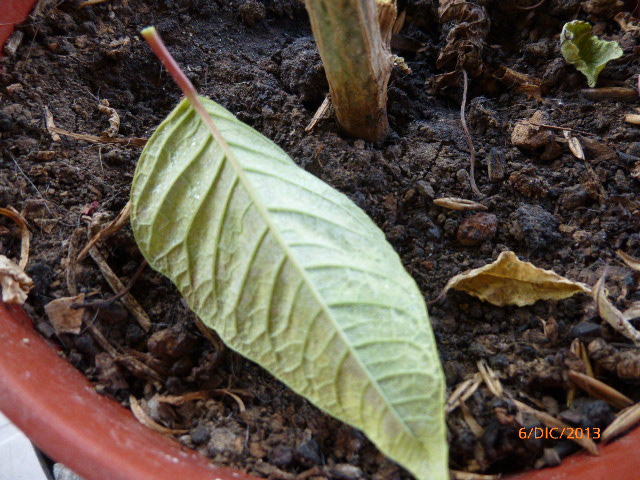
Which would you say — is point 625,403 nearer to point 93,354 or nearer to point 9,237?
point 93,354

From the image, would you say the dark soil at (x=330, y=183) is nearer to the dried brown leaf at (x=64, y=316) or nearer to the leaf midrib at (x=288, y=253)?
the dried brown leaf at (x=64, y=316)

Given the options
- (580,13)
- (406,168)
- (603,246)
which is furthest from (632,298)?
(580,13)

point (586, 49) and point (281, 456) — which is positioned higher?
point (586, 49)

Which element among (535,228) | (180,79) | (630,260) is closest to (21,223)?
(180,79)

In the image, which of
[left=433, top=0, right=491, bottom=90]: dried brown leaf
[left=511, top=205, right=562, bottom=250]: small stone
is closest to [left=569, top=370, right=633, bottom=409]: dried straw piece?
[left=511, top=205, right=562, bottom=250]: small stone

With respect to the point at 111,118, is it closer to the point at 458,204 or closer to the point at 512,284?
the point at 458,204
